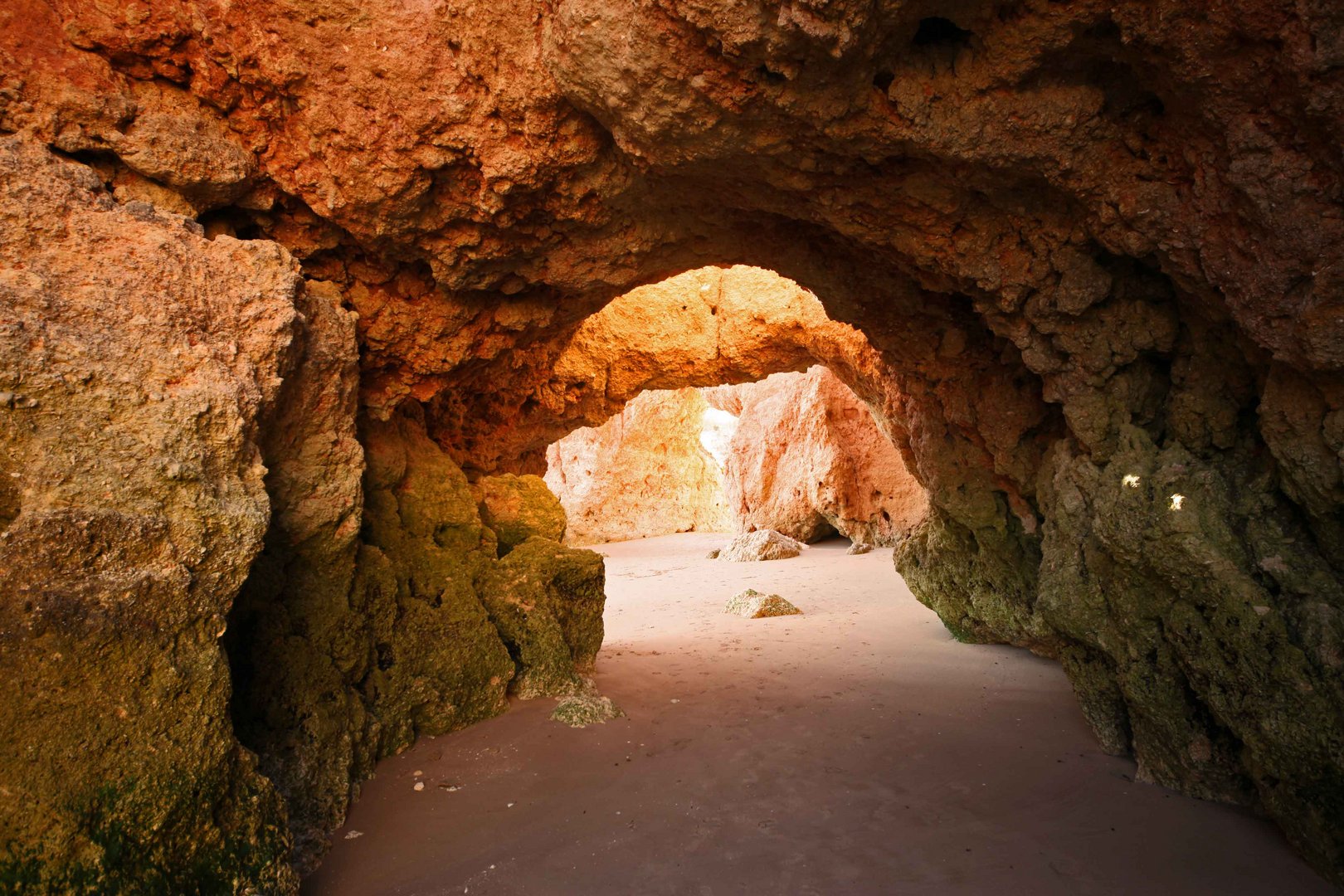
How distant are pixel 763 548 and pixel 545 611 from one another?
35.4 feet

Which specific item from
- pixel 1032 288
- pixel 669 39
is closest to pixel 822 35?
pixel 669 39

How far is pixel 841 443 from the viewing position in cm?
1558

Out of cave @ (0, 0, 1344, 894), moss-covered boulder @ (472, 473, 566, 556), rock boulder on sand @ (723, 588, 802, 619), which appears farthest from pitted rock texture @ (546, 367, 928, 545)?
cave @ (0, 0, 1344, 894)

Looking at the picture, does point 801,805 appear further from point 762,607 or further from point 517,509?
point 762,607

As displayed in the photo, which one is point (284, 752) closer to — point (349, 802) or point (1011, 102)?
point (349, 802)

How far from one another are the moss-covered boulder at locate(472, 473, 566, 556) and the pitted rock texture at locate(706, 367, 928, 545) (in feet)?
32.2

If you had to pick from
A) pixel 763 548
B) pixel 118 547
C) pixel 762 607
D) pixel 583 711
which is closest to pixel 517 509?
pixel 583 711

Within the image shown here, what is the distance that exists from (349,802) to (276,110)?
11.8 feet

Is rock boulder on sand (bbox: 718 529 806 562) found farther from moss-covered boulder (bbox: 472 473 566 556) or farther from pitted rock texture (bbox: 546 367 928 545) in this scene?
moss-covered boulder (bbox: 472 473 566 556)

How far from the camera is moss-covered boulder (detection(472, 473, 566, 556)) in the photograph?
599 centimetres

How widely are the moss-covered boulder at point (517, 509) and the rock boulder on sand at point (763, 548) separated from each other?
31.4 feet

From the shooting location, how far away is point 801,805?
361cm

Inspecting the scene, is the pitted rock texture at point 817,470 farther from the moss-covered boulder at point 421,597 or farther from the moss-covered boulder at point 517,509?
the moss-covered boulder at point 421,597

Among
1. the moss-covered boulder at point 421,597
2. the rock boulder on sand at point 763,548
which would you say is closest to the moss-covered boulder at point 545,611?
the moss-covered boulder at point 421,597
